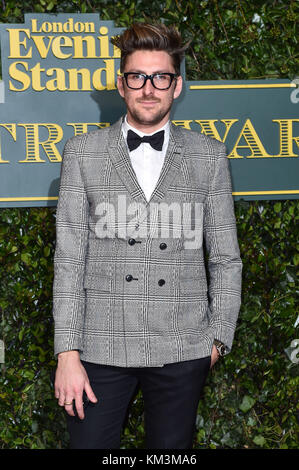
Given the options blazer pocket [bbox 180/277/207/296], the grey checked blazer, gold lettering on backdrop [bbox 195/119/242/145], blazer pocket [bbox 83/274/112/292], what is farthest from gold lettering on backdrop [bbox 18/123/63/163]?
blazer pocket [bbox 180/277/207/296]

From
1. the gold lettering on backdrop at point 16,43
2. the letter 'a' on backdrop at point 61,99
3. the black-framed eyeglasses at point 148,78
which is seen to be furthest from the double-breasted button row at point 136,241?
the gold lettering on backdrop at point 16,43

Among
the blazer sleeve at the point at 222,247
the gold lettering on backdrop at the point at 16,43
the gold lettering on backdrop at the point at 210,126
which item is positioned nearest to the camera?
the blazer sleeve at the point at 222,247

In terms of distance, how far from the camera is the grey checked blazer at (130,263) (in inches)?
86.6

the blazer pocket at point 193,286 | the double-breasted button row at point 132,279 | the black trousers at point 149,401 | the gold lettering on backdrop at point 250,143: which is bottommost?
the black trousers at point 149,401

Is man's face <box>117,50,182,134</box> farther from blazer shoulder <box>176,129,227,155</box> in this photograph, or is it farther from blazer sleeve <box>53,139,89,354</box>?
blazer sleeve <box>53,139,89,354</box>

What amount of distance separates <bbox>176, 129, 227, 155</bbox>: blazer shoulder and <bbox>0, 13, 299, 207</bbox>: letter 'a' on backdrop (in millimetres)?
586

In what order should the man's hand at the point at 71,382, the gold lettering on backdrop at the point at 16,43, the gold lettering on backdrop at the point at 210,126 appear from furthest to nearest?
the gold lettering on backdrop at the point at 210,126, the gold lettering on backdrop at the point at 16,43, the man's hand at the point at 71,382

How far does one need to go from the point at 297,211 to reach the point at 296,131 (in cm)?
45

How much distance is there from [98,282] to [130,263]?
0.15 metres

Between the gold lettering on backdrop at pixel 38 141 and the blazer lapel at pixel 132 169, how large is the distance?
65 centimetres

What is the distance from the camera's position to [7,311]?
2.98m

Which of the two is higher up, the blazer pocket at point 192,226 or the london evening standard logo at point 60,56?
the london evening standard logo at point 60,56

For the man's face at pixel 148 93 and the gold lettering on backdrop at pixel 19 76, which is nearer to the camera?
the man's face at pixel 148 93

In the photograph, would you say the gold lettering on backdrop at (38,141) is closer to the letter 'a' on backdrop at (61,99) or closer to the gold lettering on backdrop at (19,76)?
the letter 'a' on backdrop at (61,99)
